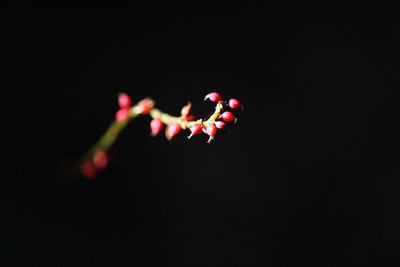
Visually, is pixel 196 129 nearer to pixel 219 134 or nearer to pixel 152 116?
pixel 152 116

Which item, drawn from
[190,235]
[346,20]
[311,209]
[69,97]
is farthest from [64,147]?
[346,20]

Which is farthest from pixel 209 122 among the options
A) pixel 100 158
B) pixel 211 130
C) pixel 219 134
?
pixel 219 134

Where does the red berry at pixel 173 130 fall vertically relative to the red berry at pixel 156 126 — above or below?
below

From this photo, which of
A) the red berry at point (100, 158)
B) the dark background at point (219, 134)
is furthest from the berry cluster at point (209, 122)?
the dark background at point (219, 134)

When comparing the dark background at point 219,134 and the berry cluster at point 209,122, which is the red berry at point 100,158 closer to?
the berry cluster at point 209,122

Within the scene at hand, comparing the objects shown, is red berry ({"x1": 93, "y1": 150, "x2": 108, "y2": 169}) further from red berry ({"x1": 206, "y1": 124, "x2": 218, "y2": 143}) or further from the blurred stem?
red berry ({"x1": 206, "y1": 124, "x2": 218, "y2": 143})

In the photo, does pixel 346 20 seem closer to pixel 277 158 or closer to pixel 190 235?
pixel 277 158
